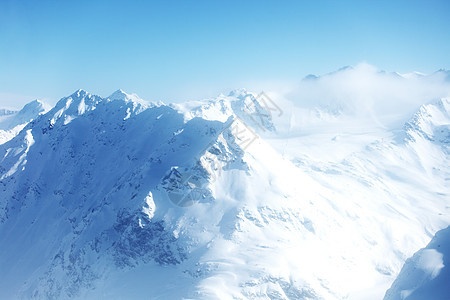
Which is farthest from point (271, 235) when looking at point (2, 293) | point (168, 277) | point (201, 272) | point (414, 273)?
point (2, 293)

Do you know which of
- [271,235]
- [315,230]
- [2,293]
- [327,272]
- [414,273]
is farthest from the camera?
[2,293]

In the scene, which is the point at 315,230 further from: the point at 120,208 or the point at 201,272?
the point at 120,208

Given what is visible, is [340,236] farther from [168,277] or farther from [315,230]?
[168,277]

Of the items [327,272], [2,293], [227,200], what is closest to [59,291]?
[2,293]

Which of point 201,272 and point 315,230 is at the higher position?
point 315,230

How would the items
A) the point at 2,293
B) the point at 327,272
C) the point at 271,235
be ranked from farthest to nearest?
the point at 2,293 → the point at 271,235 → the point at 327,272

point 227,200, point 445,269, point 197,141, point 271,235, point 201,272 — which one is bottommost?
point 445,269

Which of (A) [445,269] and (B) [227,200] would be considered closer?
(A) [445,269]
